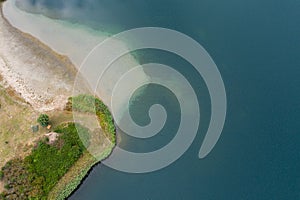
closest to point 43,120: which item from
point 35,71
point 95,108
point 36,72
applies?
point 95,108

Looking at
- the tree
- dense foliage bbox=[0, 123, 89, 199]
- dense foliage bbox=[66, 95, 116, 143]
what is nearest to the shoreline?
dense foliage bbox=[66, 95, 116, 143]

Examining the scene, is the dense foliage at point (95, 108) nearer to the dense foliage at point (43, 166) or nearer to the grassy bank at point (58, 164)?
the grassy bank at point (58, 164)

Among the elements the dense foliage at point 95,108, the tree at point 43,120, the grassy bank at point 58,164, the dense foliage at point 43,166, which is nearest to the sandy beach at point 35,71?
the dense foliage at point 95,108

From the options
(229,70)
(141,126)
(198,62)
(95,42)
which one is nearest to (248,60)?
(229,70)

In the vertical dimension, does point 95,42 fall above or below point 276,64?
below

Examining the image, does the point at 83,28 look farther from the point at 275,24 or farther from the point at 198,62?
the point at 275,24

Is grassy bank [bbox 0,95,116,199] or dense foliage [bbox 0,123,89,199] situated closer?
dense foliage [bbox 0,123,89,199]

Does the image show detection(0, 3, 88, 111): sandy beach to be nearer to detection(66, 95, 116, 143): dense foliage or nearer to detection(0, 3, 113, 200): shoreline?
detection(0, 3, 113, 200): shoreline
